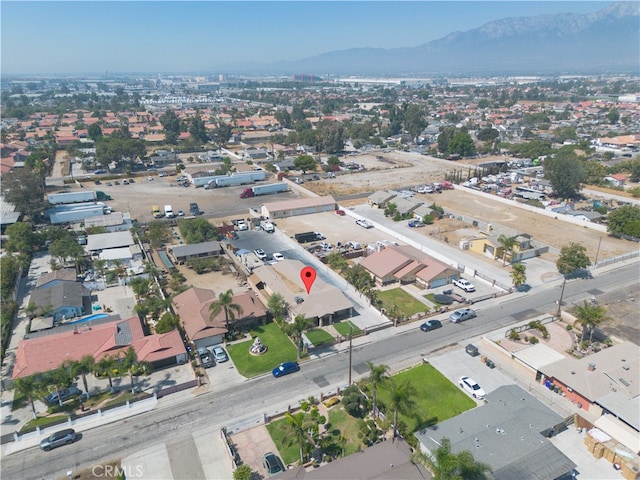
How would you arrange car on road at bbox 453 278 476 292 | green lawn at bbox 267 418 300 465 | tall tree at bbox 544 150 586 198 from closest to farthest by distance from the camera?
green lawn at bbox 267 418 300 465, car on road at bbox 453 278 476 292, tall tree at bbox 544 150 586 198

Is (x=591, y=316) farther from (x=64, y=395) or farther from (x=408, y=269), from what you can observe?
(x=64, y=395)

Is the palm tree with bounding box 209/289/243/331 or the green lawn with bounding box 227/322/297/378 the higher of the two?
the palm tree with bounding box 209/289/243/331

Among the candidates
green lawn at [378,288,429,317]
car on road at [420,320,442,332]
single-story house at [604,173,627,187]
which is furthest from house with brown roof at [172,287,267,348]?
single-story house at [604,173,627,187]

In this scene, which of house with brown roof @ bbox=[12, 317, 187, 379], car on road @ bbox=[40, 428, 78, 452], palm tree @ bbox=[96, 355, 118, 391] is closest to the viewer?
car on road @ bbox=[40, 428, 78, 452]

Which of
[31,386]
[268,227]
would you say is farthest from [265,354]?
[268,227]

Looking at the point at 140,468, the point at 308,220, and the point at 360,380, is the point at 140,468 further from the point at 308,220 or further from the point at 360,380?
the point at 308,220

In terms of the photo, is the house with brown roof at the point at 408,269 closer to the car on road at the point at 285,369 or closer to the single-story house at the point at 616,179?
the car on road at the point at 285,369

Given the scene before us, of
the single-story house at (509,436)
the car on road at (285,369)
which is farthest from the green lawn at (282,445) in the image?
the single-story house at (509,436)

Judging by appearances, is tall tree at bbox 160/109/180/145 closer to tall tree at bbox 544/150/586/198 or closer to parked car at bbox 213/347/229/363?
tall tree at bbox 544/150/586/198
